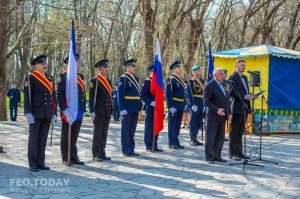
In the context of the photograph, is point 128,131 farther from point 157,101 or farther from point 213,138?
point 213,138

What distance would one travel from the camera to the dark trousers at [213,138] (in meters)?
8.68

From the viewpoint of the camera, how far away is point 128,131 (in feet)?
30.8

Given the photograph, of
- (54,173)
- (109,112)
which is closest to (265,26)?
(109,112)

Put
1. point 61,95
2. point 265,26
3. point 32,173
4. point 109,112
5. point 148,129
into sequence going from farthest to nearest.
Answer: point 265,26 → point 148,129 → point 109,112 → point 61,95 → point 32,173

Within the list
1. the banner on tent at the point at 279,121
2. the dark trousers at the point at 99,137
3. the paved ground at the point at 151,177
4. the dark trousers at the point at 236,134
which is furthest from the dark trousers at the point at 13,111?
the dark trousers at the point at 236,134

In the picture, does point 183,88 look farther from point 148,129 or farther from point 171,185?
point 171,185

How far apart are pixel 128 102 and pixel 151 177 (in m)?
2.37

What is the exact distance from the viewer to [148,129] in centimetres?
1022

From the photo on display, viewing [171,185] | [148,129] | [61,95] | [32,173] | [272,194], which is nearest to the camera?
[272,194]

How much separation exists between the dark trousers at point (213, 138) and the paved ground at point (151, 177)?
0.27 meters

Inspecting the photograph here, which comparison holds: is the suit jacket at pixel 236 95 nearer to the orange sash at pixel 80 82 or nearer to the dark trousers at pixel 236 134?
the dark trousers at pixel 236 134

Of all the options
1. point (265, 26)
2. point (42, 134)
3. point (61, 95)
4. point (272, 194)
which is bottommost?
point (272, 194)

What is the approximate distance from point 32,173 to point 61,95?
59.3 inches

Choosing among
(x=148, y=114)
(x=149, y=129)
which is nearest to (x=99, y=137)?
(x=149, y=129)
